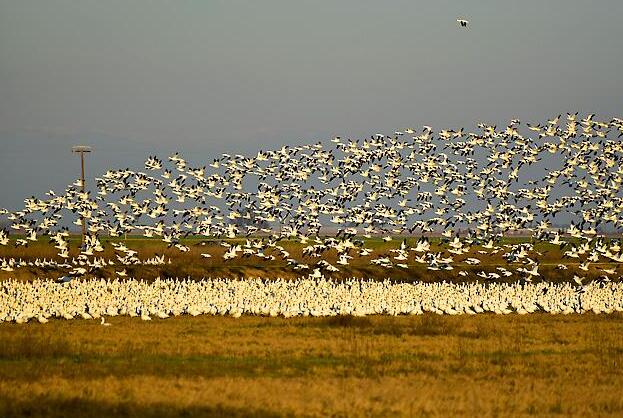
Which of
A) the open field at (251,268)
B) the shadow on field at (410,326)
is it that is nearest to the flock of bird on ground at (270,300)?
the shadow on field at (410,326)

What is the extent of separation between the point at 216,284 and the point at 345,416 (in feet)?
109

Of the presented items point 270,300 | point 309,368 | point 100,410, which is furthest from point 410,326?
point 100,410

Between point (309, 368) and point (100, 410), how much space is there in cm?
797

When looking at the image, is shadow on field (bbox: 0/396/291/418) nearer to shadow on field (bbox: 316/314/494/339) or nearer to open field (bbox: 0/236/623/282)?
shadow on field (bbox: 316/314/494/339)

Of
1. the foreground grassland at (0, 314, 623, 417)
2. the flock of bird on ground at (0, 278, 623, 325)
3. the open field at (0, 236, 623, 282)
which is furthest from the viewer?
the open field at (0, 236, 623, 282)

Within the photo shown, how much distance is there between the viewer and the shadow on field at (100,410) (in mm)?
20906

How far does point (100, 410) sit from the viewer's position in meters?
21.2

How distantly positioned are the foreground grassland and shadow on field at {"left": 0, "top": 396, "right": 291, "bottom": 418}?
0.04m

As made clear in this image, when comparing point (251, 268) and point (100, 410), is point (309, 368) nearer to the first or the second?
point (100, 410)

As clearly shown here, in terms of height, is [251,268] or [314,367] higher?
[251,268]

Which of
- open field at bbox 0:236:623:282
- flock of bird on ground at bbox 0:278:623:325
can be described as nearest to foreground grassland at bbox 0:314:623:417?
flock of bird on ground at bbox 0:278:623:325

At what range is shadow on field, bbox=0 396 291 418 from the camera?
20.9 meters

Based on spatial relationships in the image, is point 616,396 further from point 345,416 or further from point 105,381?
point 105,381

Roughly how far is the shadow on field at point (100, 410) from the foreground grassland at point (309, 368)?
42 mm
